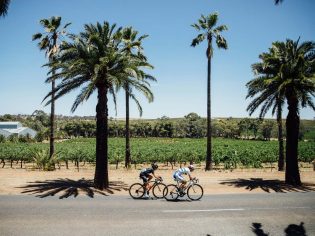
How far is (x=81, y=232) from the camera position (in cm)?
895

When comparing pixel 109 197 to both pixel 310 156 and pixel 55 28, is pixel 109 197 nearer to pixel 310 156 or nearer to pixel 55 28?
pixel 55 28

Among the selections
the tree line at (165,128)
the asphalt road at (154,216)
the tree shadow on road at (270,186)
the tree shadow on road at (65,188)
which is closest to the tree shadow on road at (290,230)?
the asphalt road at (154,216)

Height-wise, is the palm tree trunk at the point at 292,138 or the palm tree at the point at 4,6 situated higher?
the palm tree at the point at 4,6

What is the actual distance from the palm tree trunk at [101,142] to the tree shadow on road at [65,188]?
528 millimetres

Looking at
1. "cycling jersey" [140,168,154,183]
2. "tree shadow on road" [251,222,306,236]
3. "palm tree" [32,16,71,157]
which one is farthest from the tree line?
"tree shadow on road" [251,222,306,236]

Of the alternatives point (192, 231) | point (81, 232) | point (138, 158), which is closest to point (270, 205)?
point (192, 231)

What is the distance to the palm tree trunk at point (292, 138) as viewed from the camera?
18.6 meters

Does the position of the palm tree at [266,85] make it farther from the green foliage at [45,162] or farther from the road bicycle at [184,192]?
the green foliage at [45,162]

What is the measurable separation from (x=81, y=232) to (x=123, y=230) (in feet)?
4.06

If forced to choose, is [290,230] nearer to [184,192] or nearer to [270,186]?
[184,192]

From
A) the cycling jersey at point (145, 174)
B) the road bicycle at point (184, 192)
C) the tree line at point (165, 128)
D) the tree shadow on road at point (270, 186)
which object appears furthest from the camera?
the tree line at point (165, 128)

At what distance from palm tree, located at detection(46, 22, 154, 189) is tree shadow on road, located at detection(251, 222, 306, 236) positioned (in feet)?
29.1

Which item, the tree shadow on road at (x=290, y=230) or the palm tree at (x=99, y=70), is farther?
the palm tree at (x=99, y=70)

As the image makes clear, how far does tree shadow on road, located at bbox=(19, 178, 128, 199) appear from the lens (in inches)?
578
